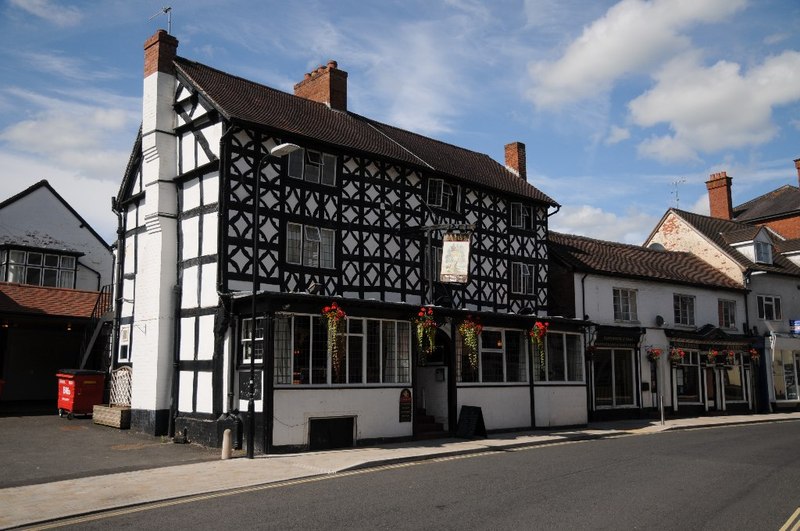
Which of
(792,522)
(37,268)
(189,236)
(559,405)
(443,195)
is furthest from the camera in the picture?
(37,268)

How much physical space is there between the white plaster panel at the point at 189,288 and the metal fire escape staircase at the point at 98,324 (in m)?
6.67

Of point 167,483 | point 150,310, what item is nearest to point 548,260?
point 150,310

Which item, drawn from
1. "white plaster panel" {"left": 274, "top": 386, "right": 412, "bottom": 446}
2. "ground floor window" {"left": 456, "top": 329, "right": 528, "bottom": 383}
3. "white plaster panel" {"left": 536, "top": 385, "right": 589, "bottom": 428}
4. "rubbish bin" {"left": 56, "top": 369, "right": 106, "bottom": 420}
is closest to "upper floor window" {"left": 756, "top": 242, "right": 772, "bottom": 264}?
"white plaster panel" {"left": 536, "top": 385, "right": 589, "bottom": 428}

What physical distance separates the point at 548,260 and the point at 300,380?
14298 millimetres


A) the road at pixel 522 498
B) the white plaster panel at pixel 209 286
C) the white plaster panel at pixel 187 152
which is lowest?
the road at pixel 522 498

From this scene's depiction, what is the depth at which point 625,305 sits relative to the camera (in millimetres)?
29641

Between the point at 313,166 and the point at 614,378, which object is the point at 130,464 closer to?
the point at 313,166

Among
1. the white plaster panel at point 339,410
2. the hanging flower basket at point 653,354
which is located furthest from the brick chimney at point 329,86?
the hanging flower basket at point 653,354

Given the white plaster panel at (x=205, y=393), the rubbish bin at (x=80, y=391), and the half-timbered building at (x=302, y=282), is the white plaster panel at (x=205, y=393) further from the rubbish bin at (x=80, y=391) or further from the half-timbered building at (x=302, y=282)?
the rubbish bin at (x=80, y=391)

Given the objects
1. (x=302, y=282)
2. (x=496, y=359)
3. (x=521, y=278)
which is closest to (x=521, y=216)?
(x=521, y=278)

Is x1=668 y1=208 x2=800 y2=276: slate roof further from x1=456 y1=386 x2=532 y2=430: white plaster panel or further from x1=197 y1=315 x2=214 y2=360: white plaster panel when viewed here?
x1=197 y1=315 x2=214 y2=360: white plaster panel

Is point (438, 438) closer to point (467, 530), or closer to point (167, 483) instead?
point (167, 483)

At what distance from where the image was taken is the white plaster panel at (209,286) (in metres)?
18.5

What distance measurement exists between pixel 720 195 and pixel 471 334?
29.9m
